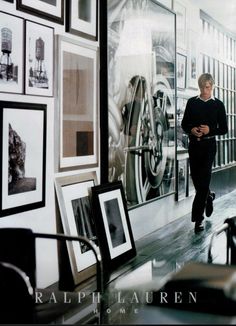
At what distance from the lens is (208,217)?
638cm

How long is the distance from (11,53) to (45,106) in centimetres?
53

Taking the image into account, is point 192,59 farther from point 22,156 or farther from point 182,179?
point 22,156

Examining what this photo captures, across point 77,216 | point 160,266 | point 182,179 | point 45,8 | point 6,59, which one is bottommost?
point 160,266

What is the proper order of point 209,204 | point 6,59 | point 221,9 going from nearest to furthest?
point 6,59 < point 209,204 < point 221,9

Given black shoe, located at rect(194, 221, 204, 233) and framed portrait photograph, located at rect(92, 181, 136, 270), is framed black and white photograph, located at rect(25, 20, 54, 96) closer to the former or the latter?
framed portrait photograph, located at rect(92, 181, 136, 270)

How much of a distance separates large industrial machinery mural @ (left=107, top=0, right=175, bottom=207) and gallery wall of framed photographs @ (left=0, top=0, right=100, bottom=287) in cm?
31

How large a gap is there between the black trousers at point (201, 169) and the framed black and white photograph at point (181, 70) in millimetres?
1194

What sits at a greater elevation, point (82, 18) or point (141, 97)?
point (82, 18)

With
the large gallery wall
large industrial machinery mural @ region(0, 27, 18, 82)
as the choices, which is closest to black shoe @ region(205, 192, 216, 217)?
the large gallery wall

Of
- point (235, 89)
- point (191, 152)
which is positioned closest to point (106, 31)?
point (191, 152)

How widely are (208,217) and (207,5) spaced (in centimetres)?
323

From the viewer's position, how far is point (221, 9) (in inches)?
297

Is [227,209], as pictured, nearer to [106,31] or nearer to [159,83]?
[159,83]

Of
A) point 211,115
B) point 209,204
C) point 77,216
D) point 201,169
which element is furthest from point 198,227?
point 77,216
